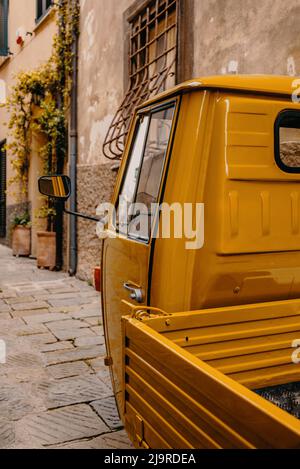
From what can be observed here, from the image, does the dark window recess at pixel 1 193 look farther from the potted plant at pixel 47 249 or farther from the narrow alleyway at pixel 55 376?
the narrow alleyway at pixel 55 376

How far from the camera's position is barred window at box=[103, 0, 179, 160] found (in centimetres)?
584

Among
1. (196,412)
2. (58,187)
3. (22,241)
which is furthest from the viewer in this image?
(22,241)

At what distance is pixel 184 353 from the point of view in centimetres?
158

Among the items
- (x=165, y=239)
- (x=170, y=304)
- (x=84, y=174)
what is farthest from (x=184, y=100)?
(x=84, y=174)

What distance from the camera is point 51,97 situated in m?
10.0

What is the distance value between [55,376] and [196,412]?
280 cm

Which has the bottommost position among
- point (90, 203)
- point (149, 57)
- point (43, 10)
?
point (90, 203)

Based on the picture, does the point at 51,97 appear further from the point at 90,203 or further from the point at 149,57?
the point at 149,57

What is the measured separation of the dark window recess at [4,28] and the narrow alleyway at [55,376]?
9111 millimetres

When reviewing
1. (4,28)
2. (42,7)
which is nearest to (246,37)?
(42,7)

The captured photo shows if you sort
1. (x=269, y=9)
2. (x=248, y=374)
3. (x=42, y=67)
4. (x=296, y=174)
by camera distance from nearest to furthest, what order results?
(x=248, y=374), (x=296, y=174), (x=269, y=9), (x=42, y=67)

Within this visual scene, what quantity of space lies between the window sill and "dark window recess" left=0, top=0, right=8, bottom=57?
3.07 m

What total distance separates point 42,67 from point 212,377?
9972 millimetres

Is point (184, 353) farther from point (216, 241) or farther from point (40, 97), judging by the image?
point (40, 97)
